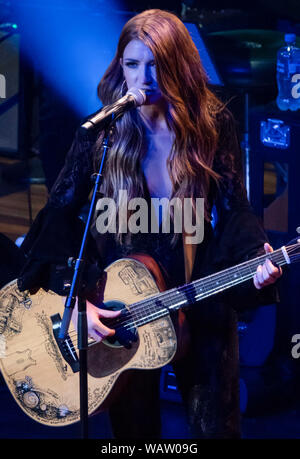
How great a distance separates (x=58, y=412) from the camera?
2.74 meters

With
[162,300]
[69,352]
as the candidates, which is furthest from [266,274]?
[69,352]

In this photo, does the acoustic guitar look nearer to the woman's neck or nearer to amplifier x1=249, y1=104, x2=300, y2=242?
the woman's neck

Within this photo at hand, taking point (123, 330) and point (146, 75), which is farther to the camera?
point (123, 330)

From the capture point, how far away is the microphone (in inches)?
87.0

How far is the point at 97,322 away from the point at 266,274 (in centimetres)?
56

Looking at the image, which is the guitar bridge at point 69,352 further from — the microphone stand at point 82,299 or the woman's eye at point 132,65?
the woman's eye at point 132,65

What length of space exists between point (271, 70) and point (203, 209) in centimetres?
252

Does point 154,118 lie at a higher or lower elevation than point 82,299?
higher

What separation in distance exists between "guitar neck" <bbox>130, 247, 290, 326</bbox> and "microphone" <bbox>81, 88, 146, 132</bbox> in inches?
24.4

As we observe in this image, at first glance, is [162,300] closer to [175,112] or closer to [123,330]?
[123,330]

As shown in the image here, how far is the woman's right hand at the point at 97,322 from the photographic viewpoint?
2.57 meters

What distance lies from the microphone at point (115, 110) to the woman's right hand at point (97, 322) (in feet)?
2.15

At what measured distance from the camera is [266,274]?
2477 mm
